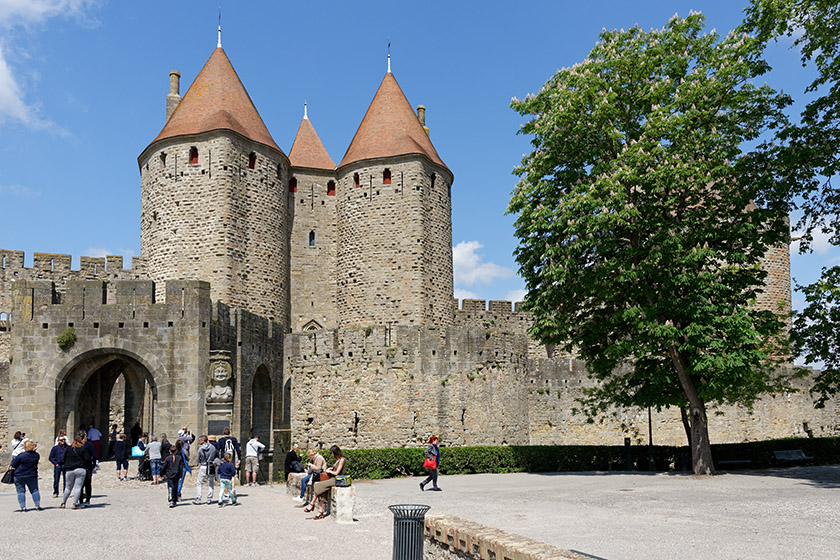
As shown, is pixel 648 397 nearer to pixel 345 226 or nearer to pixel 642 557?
pixel 642 557

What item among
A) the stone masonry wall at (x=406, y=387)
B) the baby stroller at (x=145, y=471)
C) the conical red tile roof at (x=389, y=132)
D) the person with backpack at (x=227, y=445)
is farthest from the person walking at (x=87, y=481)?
the conical red tile roof at (x=389, y=132)

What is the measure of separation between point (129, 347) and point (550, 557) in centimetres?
1775

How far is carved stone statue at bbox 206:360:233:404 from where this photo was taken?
63.4 ft

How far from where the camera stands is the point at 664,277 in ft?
61.2

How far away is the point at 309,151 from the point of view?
39031 millimetres

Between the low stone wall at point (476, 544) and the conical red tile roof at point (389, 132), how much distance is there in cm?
2780

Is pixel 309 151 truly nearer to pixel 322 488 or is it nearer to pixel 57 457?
pixel 57 457

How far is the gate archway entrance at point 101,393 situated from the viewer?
2142cm

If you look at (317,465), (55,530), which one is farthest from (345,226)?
(55,530)

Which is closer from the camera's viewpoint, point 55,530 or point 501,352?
point 55,530

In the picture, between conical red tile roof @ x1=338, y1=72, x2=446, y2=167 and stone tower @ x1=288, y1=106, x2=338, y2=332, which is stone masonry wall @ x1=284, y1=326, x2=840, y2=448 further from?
conical red tile roof @ x1=338, y1=72, x2=446, y2=167

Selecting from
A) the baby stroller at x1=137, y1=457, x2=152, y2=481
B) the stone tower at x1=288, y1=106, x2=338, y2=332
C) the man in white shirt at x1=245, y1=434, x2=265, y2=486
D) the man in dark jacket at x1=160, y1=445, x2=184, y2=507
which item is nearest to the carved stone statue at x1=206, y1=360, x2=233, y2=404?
the man in white shirt at x1=245, y1=434, x2=265, y2=486

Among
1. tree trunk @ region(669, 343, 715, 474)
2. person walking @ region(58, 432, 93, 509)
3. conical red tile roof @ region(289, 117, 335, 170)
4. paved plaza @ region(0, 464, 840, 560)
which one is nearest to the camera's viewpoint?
paved plaza @ region(0, 464, 840, 560)

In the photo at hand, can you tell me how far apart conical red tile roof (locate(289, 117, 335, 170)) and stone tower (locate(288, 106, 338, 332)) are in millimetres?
57
